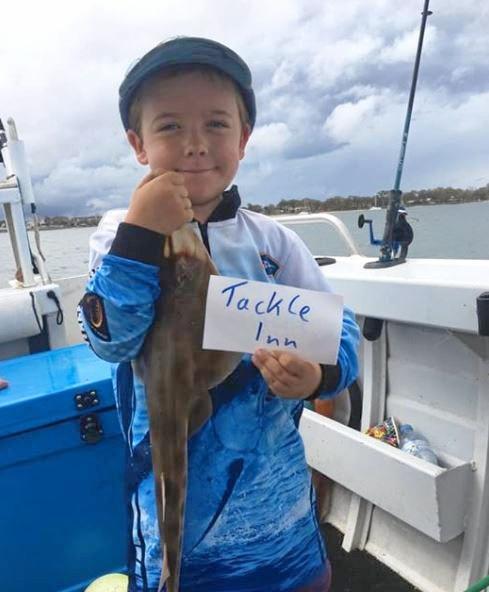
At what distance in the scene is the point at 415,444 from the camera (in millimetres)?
2754

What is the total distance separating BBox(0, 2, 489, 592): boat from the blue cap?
1.26m

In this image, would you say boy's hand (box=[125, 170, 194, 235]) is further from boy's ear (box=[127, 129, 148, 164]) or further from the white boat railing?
the white boat railing

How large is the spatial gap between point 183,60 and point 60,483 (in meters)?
2.02

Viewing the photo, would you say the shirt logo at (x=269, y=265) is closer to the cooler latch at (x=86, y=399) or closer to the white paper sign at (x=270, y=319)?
the white paper sign at (x=270, y=319)

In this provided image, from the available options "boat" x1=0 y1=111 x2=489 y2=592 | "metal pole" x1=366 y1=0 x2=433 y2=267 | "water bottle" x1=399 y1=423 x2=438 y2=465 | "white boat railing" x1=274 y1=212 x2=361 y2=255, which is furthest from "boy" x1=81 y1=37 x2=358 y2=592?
"white boat railing" x1=274 y1=212 x2=361 y2=255

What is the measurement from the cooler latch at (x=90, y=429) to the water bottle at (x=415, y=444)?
1485mm

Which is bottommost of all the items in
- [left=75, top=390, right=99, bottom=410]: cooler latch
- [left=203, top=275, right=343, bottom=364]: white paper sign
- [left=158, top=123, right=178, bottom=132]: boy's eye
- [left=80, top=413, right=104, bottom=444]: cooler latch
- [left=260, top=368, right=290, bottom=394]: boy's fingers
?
[left=80, top=413, right=104, bottom=444]: cooler latch

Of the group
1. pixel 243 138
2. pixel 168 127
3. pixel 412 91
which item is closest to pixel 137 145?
pixel 168 127

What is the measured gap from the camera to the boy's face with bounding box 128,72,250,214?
1264 mm

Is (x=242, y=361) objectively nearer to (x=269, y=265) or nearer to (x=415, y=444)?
(x=269, y=265)

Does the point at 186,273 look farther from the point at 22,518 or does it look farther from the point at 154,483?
the point at 22,518

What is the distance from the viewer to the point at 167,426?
1.20m

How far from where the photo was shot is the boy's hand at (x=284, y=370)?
46.7 inches

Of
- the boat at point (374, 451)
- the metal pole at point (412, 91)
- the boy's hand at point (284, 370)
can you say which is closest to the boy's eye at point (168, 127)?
the boy's hand at point (284, 370)
